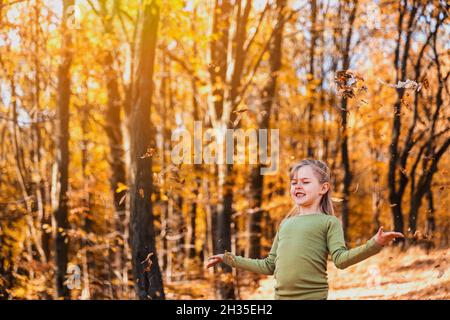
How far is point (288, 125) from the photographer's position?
17094 mm

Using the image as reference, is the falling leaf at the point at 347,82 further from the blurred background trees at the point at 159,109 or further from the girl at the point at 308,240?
the girl at the point at 308,240

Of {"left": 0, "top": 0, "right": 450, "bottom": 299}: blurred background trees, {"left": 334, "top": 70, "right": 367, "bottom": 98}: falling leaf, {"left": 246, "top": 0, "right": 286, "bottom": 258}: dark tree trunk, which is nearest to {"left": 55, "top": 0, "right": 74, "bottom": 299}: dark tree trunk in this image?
{"left": 0, "top": 0, "right": 450, "bottom": 299}: blurred background trees

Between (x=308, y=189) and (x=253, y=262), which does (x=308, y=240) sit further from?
(x=253, y=262)

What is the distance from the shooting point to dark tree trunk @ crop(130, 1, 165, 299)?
302 inches

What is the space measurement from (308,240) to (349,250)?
0.23m

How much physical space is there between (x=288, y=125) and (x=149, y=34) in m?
9.52

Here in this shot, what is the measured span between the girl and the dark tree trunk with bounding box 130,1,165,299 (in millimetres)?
4425

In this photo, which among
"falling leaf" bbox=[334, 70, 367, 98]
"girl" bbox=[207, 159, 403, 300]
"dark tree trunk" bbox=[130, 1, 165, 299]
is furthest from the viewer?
"dark tree trunk" bbox=[130, 1, 165, 299]

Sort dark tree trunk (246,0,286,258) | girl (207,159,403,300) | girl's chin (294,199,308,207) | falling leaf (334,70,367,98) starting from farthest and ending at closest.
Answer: dark tree trunk (246,0,286,258)
falling leaf (334,70,367,98)
girl's chin (294,199,308,207)
girl (207,159,403,300)

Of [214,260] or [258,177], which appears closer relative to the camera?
[214,260]

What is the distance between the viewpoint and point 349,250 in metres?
3.06

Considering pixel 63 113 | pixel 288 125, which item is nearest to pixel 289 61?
pixel 288 125

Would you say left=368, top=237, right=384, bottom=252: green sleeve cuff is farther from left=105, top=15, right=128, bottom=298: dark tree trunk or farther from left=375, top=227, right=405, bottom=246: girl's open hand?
left=105, top=15, right=128, bottom=298: dark tree trunk

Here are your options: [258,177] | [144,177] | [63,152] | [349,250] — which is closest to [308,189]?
[349,250]
